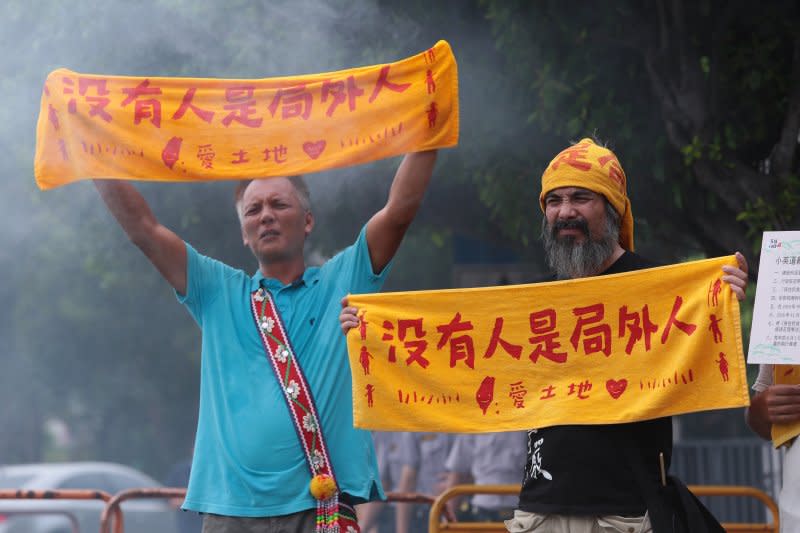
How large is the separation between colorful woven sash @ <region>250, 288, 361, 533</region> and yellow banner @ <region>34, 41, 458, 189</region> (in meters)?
0.61

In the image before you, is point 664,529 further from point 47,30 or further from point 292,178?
point 47,30

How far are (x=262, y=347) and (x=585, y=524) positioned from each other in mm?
1216

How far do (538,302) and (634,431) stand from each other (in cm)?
54

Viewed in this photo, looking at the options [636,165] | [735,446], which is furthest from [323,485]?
[735,446]

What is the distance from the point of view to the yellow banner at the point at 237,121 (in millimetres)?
4770

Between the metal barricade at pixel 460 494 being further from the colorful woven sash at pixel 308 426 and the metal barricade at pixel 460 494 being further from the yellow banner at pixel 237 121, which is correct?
the yellow banner at pixel 237 121

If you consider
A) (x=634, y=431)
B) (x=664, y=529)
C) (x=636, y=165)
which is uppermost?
(x=636, y=165)

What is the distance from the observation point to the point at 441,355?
15.1 feet

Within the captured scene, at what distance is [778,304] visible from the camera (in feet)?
13.5

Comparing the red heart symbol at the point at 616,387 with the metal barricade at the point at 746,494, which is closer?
the red heart symbol at the point at 616,387

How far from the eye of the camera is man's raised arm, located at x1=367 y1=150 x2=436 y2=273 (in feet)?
15.1

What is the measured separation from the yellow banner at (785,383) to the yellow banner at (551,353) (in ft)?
0.86

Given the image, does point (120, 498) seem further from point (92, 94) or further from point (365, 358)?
point (365, 358)

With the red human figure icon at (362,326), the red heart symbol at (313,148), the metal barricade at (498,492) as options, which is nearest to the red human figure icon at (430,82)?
the red heart symbol at (313,148)
